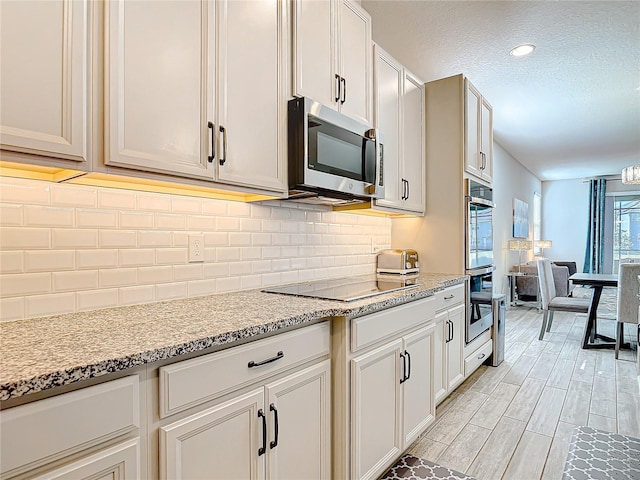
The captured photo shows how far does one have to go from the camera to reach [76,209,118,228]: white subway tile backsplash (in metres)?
1.35

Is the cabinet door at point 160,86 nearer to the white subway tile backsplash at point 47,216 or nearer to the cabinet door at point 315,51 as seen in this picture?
the white subway tile backsplash at point 47,216

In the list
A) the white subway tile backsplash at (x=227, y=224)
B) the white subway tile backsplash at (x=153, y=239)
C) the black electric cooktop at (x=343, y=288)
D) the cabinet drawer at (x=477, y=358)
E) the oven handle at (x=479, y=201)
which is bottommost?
Answer: the cabinet drawer at (x=477, y=358)

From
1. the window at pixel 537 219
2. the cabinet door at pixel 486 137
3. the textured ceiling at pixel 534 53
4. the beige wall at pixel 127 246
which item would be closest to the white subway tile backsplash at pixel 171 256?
the beige wall at pixel 127 246

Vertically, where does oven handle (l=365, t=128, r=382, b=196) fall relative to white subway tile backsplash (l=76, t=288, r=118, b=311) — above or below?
above

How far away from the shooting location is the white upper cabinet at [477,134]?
294 centimetres

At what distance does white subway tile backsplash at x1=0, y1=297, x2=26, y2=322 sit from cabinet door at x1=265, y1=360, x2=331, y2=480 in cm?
83

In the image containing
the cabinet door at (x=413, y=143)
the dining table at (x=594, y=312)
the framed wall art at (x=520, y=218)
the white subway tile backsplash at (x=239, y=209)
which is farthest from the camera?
the framed wall art at (x=520, y=218)

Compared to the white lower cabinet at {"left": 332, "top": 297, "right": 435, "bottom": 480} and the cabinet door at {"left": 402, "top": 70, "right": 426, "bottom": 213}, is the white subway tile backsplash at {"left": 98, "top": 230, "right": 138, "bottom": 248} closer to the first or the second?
the white lower cabinet at {"left": 332, "top": 297, "right": 435, "bottom": 480}

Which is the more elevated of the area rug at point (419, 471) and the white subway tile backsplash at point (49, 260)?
the white subway tile backsplash at point (49, 260)

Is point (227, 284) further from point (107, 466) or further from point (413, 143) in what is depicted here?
point (413, 143)

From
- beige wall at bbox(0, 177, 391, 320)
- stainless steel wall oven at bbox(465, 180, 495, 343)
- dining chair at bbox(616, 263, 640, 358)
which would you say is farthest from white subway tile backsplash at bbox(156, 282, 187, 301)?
dining chair at bbox(616, 263, 640, 358)

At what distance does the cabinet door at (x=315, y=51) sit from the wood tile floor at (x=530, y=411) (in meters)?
2.02

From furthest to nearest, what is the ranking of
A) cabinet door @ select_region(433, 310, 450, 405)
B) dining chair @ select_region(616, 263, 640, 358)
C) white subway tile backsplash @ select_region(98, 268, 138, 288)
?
dining chair @ select_region(616, 263, 640, 358), cabinet door @ select_region(433, 310, 450, 405), white subway tile backsplash @ select_region(98, 268, 138, 288)

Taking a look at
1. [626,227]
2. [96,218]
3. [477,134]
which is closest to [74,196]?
[96,218]
